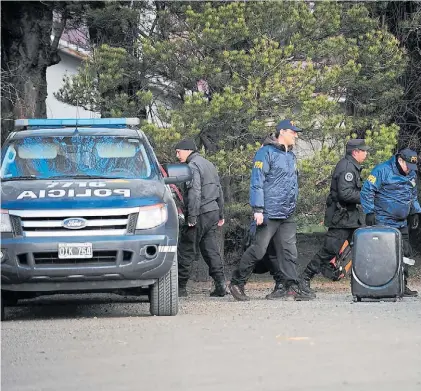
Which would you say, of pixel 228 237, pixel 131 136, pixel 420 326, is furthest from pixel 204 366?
pixel 228 237

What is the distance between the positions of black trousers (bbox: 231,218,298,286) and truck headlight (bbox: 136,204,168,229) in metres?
2.63

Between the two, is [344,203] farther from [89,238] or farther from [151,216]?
[89,238]

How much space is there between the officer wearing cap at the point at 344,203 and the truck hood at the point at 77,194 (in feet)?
12.3

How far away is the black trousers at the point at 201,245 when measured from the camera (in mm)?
14852

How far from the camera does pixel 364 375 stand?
25.0ft

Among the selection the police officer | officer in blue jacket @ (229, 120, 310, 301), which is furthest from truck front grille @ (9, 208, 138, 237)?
the police officer

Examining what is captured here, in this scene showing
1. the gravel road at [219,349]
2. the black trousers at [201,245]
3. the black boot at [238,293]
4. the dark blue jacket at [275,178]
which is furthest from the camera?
the black trousers at [201,245]

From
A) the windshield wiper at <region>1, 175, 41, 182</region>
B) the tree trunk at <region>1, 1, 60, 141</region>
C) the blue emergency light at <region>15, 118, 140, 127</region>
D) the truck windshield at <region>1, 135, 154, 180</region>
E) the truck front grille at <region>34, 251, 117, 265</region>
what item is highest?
the tree trunk at <region>1, 1, 60, 141</region>

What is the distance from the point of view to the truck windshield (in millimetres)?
12062

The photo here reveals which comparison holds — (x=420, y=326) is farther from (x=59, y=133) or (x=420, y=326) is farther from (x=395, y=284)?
(x=59, y=133)

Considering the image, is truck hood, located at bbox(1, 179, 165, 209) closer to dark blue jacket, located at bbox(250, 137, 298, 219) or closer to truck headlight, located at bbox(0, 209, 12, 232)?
truck headlight, located at bbox(0, 209, 12, 232)

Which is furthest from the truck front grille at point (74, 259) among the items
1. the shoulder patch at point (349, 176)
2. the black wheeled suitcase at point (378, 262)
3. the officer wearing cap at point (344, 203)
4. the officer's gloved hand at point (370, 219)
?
the shoulder patch at point (349, 176)

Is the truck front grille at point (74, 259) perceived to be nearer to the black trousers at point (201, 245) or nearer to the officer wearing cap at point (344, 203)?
the black trousers at point (201, 245)

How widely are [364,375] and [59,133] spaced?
230 inches
